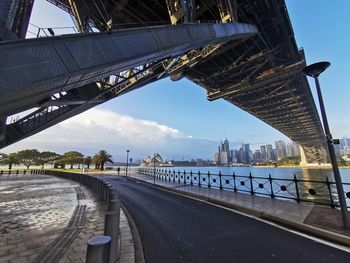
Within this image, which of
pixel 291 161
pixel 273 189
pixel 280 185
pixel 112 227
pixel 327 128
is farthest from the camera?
pixel 291 161

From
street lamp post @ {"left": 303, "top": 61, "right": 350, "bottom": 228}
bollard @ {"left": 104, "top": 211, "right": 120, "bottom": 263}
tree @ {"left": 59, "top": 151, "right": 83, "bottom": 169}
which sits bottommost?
bollard @ {"left": 104, "top": 211, "right": 120, "bottom": 263}

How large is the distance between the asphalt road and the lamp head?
16.1ft

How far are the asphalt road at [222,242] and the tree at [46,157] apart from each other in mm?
71312

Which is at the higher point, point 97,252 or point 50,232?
point 97,252

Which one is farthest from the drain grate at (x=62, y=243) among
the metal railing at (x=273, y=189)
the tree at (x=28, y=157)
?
the tree at (x=28, y=157)

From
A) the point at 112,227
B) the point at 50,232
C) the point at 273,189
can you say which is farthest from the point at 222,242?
the point at 273,189

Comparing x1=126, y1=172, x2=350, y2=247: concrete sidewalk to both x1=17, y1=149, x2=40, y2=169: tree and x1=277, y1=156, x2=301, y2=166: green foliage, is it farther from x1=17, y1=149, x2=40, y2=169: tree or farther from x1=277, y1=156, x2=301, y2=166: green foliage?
x1=277, y1=156, x2=301, y2=166: green foliage

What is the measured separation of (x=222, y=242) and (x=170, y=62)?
1632 centimetres

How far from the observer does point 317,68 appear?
6418mm

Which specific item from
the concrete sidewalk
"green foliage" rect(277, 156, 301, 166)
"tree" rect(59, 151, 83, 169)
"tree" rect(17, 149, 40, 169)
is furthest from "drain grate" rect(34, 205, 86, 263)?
"green foliage" rect(277, 156, 301, 166)

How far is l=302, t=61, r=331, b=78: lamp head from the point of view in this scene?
6.27 metres

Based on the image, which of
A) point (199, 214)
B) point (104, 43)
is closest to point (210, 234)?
point (199, 214)

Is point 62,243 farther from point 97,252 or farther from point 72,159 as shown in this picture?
point 72,159

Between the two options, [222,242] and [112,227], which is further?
[222,242]
